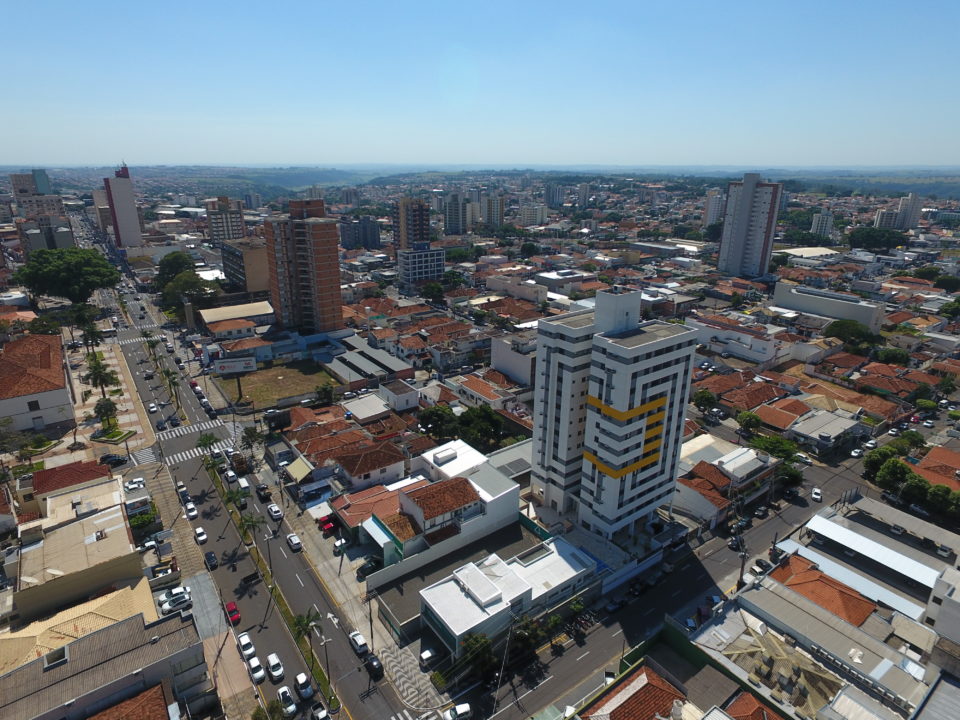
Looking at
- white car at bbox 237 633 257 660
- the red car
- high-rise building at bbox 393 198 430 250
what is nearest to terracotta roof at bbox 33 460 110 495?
the red car

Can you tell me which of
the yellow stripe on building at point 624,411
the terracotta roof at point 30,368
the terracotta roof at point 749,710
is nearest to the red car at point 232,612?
the yellow stripe on building at point 624,411

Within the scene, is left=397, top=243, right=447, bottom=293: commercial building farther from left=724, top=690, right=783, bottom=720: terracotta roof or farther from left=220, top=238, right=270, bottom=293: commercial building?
left=724, top=690, right=783, bottom=720: terracotta roof

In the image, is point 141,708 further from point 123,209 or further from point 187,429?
point 123,209

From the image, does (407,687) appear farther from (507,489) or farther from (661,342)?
(661,342)

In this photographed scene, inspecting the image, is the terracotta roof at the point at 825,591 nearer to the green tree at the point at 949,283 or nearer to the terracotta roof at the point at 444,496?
the terracotta roof at the point at 444,496

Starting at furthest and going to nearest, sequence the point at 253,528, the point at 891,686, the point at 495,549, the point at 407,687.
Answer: the point at 253,528
the point at 495,549
the point at 407,687
the point at 891,686

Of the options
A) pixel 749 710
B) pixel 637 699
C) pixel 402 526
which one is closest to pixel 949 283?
pixel 749 710

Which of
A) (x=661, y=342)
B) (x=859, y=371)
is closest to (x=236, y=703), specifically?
(x=661, y=342)
